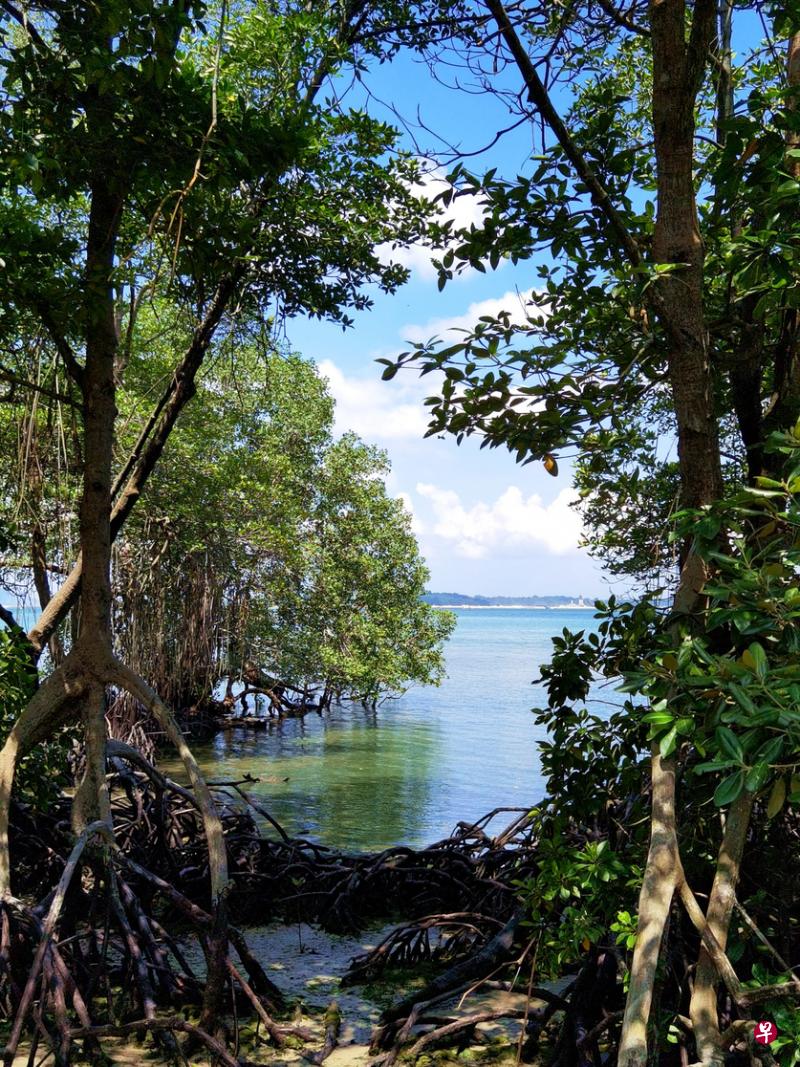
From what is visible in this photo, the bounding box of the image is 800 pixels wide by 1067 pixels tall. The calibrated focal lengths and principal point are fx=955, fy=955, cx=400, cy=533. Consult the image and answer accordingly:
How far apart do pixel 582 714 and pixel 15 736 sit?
2.36 m

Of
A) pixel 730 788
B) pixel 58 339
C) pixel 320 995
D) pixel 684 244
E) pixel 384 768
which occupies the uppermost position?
pixel 58 339

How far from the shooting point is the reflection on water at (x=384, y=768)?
30.2ft

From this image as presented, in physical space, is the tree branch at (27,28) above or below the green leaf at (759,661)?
above

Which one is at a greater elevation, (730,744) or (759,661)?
(759,661)

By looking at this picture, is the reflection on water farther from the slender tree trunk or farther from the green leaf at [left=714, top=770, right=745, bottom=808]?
the green leaf at [left=714, top=770, right=745, bottom=808]

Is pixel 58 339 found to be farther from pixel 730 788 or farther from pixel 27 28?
pixel 730 788

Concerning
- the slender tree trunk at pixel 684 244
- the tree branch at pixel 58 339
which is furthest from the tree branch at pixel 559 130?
the tree branch at pixel 58 339

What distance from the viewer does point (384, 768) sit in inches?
497

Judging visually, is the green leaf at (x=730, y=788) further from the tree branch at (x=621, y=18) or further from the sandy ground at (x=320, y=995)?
the tree branch at (x=621, y=18)

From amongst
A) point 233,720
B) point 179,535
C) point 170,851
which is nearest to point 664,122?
point 170,851

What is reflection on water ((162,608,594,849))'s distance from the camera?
362 inches

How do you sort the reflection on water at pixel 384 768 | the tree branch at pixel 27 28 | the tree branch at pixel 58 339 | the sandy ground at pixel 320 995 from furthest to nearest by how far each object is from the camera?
the reflection on water at pixel 384 768 → the tree branch at pixel 58 339 → the sandy ground at pixel 320 995 → the tree branch at pixel 27 28

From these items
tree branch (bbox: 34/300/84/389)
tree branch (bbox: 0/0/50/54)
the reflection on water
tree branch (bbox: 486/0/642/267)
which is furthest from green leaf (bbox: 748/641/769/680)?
the reflection on water

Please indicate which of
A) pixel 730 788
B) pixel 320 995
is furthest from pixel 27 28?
pixel 320 995
